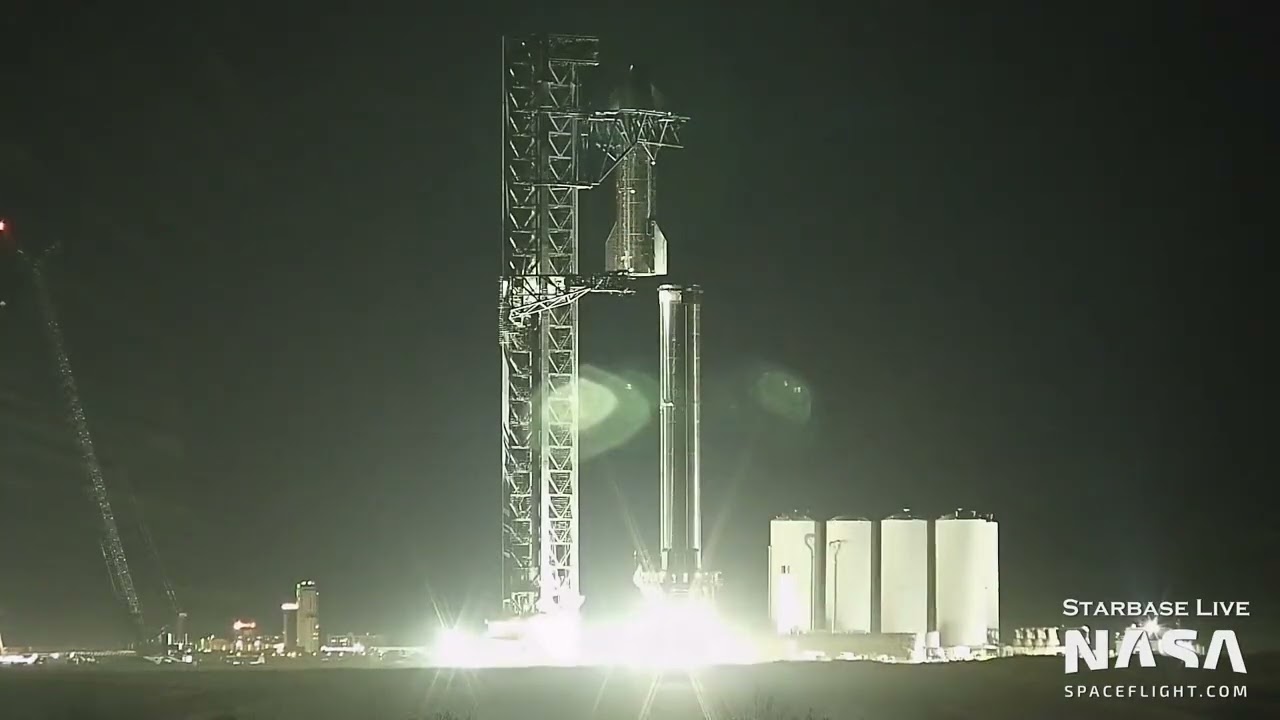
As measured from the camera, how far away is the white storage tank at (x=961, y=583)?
66.0 metres

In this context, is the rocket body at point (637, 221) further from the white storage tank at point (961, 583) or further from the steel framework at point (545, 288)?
the white storage tank at point (961, 583)

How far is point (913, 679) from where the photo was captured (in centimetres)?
5462

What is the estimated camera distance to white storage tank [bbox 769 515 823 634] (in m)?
65.2

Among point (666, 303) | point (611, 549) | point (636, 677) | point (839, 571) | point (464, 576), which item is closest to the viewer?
point (636, 677)

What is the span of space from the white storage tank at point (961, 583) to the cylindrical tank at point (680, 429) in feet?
41.7

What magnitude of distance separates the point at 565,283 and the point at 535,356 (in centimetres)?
270

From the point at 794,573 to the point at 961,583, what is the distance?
574 cm

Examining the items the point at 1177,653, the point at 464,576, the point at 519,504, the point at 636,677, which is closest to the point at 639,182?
the point at 519,504

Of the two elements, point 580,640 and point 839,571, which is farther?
point 839,571

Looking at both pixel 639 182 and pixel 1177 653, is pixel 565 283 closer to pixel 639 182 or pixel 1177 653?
pixel 639 182

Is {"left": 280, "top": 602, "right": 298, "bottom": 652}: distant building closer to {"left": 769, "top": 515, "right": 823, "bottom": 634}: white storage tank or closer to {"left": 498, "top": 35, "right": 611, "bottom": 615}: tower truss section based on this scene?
{"left": 769, "top": 515, "right": 823, "bottom": 634}: white storage tank

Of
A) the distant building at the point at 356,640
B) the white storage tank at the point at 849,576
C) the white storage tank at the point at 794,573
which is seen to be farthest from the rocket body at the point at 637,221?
the distant building at the point at 356,640

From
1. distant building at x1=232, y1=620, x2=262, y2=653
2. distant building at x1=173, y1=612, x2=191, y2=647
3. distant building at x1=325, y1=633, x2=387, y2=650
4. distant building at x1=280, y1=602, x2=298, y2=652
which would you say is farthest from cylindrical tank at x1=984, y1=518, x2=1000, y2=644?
distant building at x1=173, y1=612, x2=191, y2=647

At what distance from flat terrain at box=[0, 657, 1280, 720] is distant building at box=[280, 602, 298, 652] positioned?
25.0m
